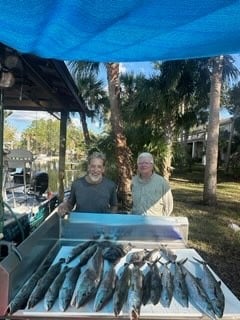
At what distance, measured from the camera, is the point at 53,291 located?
2389mm

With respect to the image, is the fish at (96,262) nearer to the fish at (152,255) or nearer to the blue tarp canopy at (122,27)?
the fish at (152,255)

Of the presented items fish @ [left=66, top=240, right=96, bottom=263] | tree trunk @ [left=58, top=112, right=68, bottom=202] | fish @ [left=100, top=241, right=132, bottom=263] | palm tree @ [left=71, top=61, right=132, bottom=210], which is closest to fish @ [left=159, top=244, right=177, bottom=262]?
fish @ [left=100, top=241, right=132, bottom=263]

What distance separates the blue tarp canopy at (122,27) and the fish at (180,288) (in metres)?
1.59

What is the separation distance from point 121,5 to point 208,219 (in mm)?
9056

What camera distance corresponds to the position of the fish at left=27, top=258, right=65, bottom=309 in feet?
7.57

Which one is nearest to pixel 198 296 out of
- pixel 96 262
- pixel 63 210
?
pixel 96 262

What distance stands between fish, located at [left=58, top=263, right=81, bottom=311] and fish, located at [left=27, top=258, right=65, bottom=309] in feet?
0.31

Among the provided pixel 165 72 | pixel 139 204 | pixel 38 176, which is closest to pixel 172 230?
pixel 139 204

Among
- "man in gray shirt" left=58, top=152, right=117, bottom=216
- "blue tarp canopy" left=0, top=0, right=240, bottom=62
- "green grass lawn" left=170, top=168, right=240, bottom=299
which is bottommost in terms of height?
"green grass lawn" left=170, top=168, right=240, bottom=299

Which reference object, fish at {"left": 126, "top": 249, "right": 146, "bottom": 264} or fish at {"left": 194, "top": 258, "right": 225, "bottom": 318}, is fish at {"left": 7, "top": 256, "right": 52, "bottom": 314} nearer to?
fish at {"left": 126, "top": 249, "right": 146, "bottom": 264}

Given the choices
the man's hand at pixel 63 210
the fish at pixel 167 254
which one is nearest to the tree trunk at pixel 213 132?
the man's hand at pixel 63 210

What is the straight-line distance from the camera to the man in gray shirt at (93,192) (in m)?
4.45

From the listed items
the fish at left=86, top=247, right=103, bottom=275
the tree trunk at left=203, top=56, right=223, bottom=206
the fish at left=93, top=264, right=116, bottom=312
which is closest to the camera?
the fish at left=93, top=264, right=116, bottom=312

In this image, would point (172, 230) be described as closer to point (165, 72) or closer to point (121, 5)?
point (121, 5)
